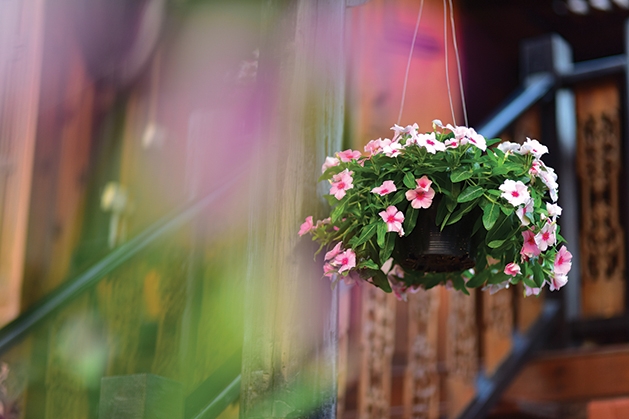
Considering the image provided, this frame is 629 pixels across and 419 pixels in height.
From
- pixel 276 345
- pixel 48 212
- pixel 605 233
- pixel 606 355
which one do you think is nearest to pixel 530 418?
pixel 606 355

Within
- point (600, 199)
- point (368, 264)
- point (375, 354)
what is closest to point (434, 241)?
point (368, 264)

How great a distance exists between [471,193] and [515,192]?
0.33 ft

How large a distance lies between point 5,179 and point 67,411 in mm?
1613

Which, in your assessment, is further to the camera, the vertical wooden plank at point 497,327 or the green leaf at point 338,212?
the vertical wooden plank at point 497,327

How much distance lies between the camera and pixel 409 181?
2.10 meters

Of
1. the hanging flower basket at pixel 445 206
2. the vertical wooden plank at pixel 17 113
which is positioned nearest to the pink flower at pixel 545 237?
the hanging flower basket at pixel 445 206

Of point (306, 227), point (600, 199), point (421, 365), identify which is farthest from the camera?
point (600, 199)

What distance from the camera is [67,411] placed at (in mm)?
4062

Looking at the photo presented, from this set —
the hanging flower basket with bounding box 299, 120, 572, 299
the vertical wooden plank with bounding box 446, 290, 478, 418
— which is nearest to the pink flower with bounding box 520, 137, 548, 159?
the hanging flower basket with bounding box 299, 120, 572, 299

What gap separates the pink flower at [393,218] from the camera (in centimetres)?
207

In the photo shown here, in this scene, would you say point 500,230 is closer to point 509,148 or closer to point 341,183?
point 509,148

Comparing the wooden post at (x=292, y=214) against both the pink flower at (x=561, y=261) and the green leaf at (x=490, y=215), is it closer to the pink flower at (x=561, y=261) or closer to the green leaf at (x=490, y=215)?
the green leaf at (x=490, y=215)

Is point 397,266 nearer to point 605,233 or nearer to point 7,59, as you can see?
point 605,233

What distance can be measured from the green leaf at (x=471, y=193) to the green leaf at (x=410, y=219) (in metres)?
0.11
